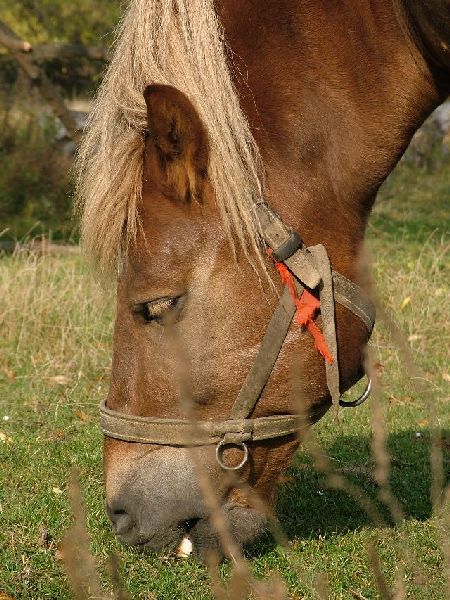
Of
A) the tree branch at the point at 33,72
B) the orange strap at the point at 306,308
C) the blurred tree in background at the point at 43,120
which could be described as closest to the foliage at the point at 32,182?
the blurred tree in background at the point at 43,120

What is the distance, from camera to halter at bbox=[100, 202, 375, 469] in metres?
2.43

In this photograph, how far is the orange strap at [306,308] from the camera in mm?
2457

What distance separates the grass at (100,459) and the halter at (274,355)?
417 mm

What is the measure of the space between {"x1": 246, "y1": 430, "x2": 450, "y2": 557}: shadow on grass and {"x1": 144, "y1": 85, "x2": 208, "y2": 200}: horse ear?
47.7 inches

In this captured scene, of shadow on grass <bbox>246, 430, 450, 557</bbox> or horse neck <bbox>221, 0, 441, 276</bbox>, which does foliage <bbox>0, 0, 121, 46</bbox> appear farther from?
horse neck <bbox>221, 0, 441, 276</bbox>

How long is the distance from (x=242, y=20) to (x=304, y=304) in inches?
31.7

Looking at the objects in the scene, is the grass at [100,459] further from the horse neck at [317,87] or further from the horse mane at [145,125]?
the horse neck at [317,87]

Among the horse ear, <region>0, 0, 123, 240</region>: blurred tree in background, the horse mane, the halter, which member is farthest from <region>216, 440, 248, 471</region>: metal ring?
<region>0, 0, 123, 240</region>: blurred tree in background

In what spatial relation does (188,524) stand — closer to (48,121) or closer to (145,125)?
(145,125)

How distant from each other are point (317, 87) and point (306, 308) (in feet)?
1.98

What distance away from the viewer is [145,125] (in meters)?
2.46

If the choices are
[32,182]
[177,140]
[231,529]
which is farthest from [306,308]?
[32,182]

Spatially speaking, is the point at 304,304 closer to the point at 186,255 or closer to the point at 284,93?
the point at 186,255

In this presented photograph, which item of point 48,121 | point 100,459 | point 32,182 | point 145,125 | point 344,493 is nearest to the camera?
point 145,125
